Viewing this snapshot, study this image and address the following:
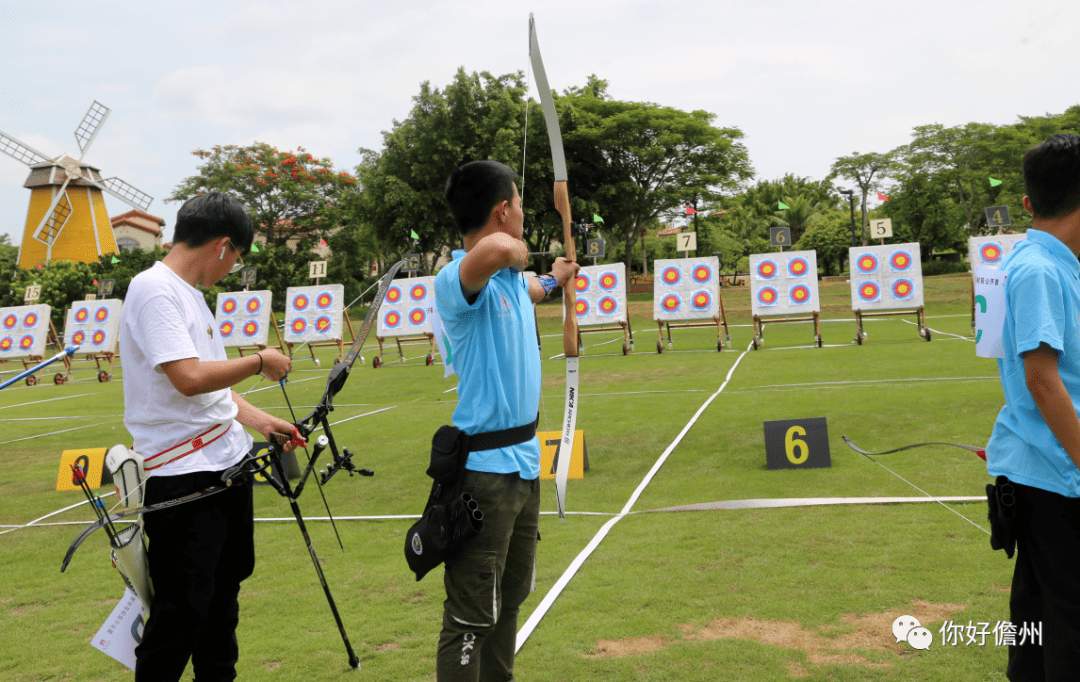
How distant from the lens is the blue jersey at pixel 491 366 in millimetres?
1691

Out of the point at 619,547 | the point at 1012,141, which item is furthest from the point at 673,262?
the point at 1012,141

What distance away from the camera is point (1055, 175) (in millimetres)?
1590

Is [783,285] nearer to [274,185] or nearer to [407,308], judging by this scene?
[407,308]

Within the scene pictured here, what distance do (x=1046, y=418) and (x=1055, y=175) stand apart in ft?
1.77

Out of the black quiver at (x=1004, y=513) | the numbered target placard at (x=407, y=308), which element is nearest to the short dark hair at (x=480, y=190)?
the black quiver at (x=1004, y=513)

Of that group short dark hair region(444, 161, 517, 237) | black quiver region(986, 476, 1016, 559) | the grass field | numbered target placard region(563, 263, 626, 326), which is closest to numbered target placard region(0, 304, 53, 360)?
the grass field

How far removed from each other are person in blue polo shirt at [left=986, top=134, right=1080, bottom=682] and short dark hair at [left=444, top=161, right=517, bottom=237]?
1155mm

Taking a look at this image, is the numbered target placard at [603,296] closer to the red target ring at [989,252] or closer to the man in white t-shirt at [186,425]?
the red target ring at [989,252]

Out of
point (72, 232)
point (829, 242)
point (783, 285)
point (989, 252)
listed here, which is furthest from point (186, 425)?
point (72, 232)

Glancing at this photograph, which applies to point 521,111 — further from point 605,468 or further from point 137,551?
point 137,551

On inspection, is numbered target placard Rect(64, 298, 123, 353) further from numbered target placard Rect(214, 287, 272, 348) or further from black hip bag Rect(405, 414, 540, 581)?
black hip bag Rect(405, 414, 540, 581)

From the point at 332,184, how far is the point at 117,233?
2070cm

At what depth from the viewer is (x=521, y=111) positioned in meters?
24.9

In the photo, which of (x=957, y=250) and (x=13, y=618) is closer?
(x=13, y=618)
